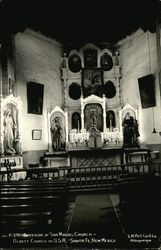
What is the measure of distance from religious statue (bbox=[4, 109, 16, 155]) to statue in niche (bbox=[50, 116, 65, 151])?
3868 mm

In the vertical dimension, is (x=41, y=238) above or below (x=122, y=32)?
below

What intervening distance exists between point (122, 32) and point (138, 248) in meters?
13.7

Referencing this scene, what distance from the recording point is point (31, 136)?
12344mm

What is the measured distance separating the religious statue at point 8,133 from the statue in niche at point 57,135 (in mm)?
3868

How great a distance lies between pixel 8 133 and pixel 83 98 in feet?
20.4

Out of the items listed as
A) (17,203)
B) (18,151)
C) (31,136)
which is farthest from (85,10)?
(17,203)

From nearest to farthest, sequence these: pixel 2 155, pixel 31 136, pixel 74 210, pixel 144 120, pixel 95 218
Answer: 1. pixel 95 218
2. pixel 74 210
3. pixel 2 155
4. pixel 31 136
5. pixel 144 120

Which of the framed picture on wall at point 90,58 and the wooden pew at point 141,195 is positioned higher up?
the framed picture on wall at point 90,58

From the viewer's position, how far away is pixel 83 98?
14.5 m

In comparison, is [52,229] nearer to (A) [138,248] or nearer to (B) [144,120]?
(A) [138,248]

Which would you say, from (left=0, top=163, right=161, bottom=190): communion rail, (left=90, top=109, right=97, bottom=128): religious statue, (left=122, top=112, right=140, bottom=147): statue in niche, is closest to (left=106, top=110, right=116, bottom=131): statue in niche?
(left=90, top=109, right=97, bottom=128): religious statue

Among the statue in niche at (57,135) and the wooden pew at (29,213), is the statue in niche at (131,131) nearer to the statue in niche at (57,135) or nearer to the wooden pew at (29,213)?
the statue in niche at (57,135)

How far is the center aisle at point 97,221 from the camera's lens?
3.11m

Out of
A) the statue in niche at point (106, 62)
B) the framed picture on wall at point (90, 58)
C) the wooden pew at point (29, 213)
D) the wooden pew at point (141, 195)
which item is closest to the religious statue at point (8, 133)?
the wooden pew at point (141, 195)
